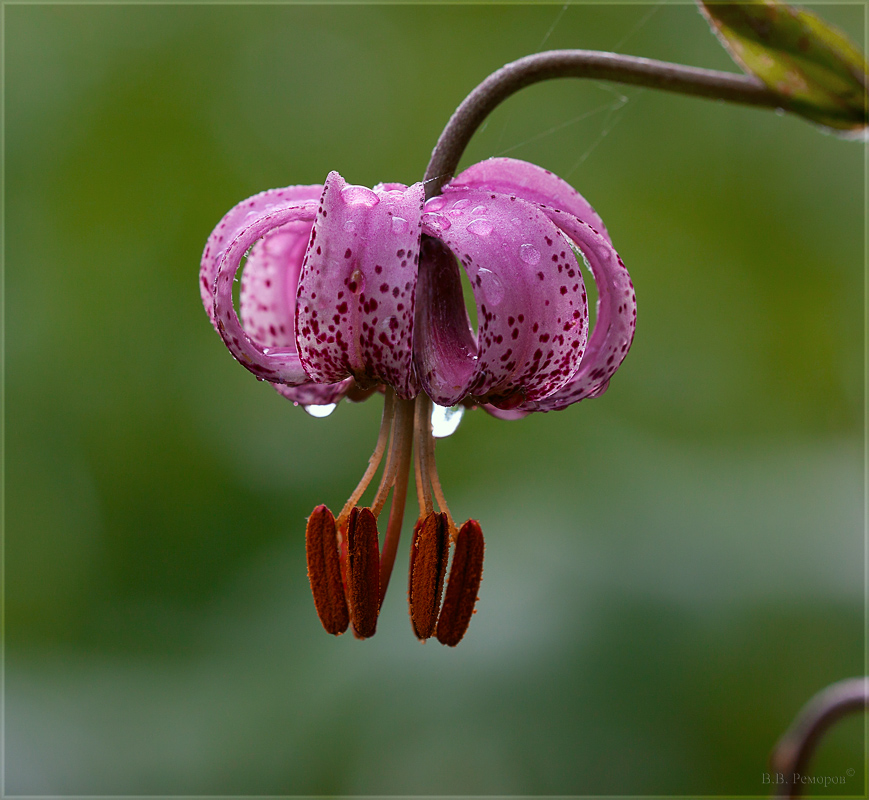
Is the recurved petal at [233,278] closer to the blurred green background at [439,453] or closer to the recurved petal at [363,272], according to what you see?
the recurved petal at [363,272]

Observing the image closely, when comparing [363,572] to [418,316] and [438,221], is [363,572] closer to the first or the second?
[418,316]

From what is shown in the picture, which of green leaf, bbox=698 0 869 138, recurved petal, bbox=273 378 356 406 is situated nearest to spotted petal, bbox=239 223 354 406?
recurved petal, bbox=273 378 356 406

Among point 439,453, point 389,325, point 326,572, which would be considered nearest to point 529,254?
point 389,325

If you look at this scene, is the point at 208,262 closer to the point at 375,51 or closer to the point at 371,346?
the point at 371,346

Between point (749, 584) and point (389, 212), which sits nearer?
point (389, 212)

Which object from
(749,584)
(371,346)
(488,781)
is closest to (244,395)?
(488,781)
